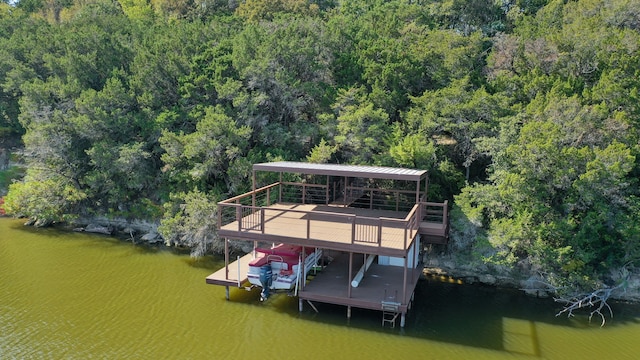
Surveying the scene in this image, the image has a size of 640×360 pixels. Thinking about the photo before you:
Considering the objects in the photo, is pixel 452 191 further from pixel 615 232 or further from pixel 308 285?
pixel 308 285

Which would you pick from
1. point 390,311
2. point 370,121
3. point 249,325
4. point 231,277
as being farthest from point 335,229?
point 370,121

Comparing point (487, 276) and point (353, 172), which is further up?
point (353, 172)

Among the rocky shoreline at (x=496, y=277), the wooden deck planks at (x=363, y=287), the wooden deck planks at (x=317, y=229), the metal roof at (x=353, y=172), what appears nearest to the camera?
the wooden deck planks at (x=363, y=287)

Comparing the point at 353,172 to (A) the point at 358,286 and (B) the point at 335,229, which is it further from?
(A) the point at 358,286

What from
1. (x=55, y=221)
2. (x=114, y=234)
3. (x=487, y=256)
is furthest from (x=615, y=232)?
(x=55, y=221)

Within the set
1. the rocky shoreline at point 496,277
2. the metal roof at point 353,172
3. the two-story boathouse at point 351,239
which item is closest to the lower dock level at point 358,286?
the two-story boathouse at point 351,239

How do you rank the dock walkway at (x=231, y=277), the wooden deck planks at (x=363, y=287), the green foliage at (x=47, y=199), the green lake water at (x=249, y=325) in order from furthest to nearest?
the green foliage at (x=47, y=199)
the dock walkway at (x=231, y=277)
the wooden deck planks at (x=363, y=287)
the green lake water at (x=249, y=325)

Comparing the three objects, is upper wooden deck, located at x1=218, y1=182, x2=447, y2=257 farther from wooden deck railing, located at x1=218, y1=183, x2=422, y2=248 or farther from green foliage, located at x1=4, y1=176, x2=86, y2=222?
green foliage, located at x1=4, y1=176, x2=86, y2=222

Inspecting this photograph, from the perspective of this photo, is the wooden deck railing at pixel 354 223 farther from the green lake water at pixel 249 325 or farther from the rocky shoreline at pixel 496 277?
the rocky shoreline at pixel 496 277
